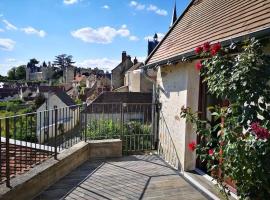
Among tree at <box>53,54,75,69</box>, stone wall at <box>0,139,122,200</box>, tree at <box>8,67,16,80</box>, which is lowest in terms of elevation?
stone wall at <box>0,139,122,200</box>

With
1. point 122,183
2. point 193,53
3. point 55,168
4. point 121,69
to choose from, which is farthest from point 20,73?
point 193,53

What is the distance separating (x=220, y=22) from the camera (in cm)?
550

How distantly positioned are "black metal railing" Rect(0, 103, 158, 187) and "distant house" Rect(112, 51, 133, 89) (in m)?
34.5

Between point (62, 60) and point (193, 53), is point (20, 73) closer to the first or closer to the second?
point (62, 60)

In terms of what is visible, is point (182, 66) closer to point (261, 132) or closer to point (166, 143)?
point (166, 143)

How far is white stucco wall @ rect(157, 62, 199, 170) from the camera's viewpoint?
19.5 feet

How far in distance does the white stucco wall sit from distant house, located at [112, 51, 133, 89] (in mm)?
36139

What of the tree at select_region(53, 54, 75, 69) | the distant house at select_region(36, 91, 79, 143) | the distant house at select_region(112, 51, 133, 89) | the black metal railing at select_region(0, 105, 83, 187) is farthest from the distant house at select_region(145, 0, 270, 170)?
the tree at select_region(53, 54, 75, 69)

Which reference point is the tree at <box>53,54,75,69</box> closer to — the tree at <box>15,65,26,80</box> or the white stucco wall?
the tree at <box>15,65,26,80</box>

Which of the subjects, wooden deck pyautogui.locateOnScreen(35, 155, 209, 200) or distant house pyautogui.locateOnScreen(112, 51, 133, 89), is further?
distant house pyautogui.locateOnScreen(112, 51, 133, 89)

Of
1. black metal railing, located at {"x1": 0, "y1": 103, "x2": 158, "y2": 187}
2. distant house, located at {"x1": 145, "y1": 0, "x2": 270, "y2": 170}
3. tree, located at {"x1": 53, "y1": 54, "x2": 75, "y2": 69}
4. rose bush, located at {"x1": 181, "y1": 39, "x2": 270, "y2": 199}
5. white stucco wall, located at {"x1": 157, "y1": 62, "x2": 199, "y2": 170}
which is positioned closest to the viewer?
rose bush, located at {"x1": 181, "y1": 39, "x2": 270, "y2": 199}

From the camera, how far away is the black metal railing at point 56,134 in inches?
197

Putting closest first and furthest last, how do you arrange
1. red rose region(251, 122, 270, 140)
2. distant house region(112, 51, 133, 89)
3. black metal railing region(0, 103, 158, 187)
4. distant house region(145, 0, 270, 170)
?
red rose region(251, 122, 270, 140), distant house region(145, 0, 270, 170), black metal railing region(0, 103, 158, 187), distant house region(112, 51, 133, 89)

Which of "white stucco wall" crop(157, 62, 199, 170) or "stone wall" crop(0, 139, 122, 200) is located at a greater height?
"white stucco wall" crop(157, 62, 199, 170)
